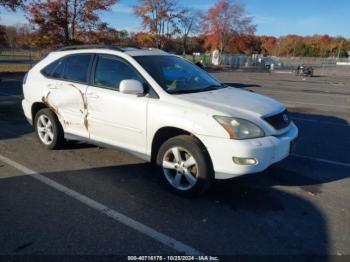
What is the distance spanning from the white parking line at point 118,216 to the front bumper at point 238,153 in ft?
3.24

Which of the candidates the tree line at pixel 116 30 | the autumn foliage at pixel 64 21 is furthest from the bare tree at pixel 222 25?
the autumn foliage at pixel 64 21

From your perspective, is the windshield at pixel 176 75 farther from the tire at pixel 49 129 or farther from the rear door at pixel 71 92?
the tire at pixel 49 129

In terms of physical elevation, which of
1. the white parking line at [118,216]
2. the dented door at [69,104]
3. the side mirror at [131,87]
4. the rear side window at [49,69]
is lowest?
the white parking line at [118,216]

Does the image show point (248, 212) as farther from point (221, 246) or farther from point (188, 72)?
point (188, 72)

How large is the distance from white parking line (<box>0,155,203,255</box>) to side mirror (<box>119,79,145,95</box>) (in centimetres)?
136

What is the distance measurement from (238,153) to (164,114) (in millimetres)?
1003

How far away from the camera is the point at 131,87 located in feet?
13.5

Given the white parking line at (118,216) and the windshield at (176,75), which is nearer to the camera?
the white parking line at (118,216)

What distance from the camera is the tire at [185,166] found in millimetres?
3830

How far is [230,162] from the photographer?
144 inches

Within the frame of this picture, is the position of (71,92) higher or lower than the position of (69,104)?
higher

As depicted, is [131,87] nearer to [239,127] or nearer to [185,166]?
[185,166]

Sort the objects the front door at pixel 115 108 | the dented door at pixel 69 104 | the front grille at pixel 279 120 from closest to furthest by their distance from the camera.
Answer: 1. the front grille at pixel 279 120
2. the front door at pixel 115 108
3. the dented door at pixel 69 104

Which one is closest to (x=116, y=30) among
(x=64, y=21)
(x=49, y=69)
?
(x=64, y=21)
